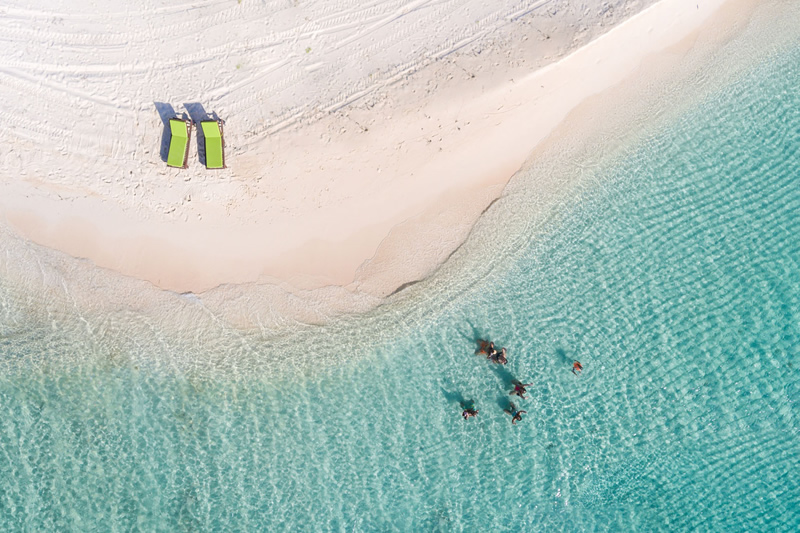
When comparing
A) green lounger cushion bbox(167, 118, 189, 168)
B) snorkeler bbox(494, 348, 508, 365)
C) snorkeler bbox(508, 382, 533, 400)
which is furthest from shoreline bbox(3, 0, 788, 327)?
snorkeler bbox(508, 382, 533, 400)

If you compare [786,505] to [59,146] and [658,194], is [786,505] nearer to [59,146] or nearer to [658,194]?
[658,194]

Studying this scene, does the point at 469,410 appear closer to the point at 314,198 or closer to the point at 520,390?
the point at 520,390

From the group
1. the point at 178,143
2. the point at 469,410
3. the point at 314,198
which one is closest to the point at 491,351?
the point at 469,410

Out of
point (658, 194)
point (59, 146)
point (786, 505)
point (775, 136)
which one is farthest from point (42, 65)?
point (786, 505)

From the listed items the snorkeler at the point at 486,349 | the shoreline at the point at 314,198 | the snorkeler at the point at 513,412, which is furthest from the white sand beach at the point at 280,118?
the snorkeler at the point at 513,412

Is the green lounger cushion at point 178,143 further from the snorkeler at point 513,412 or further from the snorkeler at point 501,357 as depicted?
the snorkeler at point 513,412

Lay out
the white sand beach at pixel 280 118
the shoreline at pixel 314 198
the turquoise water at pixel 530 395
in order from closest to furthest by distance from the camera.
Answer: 1. the white sand beach at pixel 280 118
2. the shoreline at pixel 314 198
3. the turquoise water at pixel 530 395
